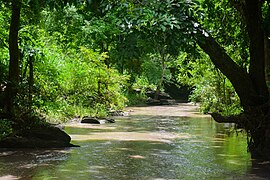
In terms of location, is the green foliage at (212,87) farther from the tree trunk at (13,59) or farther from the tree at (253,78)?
the tree trunk at (13,59)

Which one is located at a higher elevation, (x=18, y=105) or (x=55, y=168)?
(x=18, y=105)

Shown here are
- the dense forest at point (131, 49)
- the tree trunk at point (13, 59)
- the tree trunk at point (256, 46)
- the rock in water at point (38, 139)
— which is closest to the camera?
the dense forest at point (131, 49)

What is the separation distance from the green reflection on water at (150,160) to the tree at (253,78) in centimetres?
70

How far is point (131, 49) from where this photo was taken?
7547mm

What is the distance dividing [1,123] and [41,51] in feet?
9.34

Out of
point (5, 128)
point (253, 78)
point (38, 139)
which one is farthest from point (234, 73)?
point (5, 128)

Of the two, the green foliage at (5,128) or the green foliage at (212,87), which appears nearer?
the green foliage at (5,128)

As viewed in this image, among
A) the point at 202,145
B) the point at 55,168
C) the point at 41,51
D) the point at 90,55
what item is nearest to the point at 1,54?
the point at 41,51

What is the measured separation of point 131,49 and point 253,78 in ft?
9.43

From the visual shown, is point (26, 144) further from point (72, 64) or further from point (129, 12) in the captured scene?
point (72, 64)

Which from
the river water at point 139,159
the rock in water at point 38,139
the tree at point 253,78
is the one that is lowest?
the river water at point 139,159

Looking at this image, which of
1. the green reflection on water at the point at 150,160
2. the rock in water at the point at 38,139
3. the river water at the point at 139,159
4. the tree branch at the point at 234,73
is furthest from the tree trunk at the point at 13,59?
the tree branch at the point at 234,73

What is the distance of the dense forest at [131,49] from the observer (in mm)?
6703

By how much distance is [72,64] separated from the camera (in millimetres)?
18641
